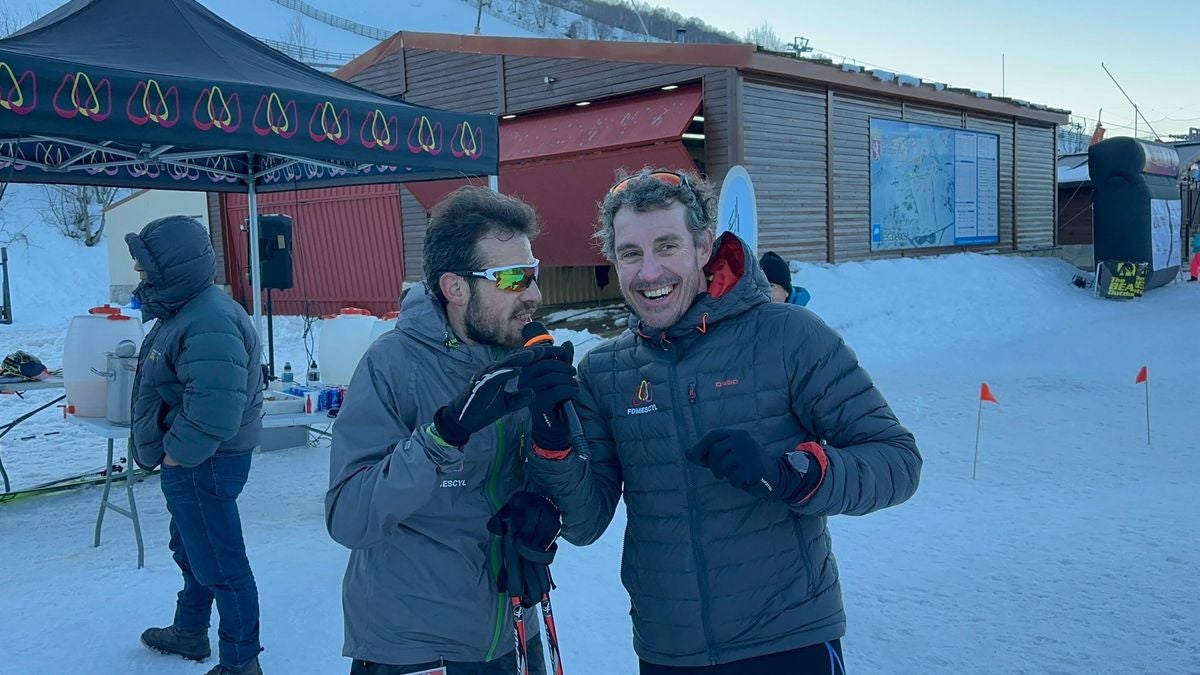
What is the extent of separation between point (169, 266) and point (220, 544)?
1.11 meters

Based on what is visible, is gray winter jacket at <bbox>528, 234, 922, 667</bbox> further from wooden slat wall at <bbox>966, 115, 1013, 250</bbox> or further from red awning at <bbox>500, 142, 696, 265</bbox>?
wooden slat wall at <bbox>966, 115, 1013, 250</bbox>

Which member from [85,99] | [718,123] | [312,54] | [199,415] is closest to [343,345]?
[85,99]

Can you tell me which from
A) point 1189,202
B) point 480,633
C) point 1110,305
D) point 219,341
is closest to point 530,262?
point 480,633

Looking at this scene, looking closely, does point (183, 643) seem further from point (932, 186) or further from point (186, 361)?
point (932, 186)

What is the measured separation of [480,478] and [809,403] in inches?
29.8

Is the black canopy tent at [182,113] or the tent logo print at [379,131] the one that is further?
the tent logo print at [379,131]

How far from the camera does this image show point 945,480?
6023mm

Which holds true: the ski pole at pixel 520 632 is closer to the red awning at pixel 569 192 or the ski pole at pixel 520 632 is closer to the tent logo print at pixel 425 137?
the tent logo print at pixel 425 137

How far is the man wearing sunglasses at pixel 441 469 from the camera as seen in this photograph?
1.75 m

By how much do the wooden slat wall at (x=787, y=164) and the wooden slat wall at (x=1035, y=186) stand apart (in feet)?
25.6

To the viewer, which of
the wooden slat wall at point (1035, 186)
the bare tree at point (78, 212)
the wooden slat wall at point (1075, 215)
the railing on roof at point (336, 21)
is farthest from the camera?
the railing on roof at point (336, 21)

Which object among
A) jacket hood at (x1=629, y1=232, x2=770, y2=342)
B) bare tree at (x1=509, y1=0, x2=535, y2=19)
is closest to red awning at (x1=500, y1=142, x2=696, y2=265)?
jacket hood at (x1=629, y1=232, x2=770, y2=342)

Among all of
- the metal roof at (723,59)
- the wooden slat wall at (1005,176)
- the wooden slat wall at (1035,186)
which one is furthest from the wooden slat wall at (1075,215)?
the wooden slat wall at (1005,176)

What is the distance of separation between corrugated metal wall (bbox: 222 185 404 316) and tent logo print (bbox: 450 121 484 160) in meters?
11.6
